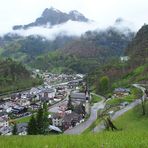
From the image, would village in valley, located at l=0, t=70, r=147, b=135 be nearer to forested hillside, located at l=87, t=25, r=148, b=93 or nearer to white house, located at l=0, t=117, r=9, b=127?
white house, located at l=0, t=117, r=9, b=127

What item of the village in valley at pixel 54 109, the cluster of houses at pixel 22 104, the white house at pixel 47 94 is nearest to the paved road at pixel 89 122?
the village in valley at pixel 54 109

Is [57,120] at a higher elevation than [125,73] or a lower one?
lower

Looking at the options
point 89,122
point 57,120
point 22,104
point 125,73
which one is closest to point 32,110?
point 22,104

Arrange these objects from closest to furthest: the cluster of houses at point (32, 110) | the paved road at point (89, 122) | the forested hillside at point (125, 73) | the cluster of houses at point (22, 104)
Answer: the paved road at point (89, 122), the cluster of houses at point (32, 110), the cluster of houses at point (22, 104), the forested hillside at point (125, 73)

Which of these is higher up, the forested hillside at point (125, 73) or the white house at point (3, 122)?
the forested hillside at point (125, 73)

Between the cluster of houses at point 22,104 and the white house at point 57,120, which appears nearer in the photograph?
the white house at point 57,120

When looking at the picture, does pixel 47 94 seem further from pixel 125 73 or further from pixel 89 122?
pixel 89 122

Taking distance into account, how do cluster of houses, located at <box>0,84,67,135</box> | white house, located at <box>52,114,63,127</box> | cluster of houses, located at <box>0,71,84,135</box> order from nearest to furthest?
1. cluster of houses, located at <box>0,71,84,135</box>
2. white house, located at <box>52,114,63,127</box>
3. cluster of houses, located at <box>0,84,67,135</box>

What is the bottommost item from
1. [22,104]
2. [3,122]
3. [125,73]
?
[22,104]

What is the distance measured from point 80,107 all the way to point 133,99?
60.0ft

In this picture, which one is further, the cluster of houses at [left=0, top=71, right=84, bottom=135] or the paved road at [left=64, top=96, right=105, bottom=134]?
the cluster of houses at [left=0, top=71, right=84, bottom=135]

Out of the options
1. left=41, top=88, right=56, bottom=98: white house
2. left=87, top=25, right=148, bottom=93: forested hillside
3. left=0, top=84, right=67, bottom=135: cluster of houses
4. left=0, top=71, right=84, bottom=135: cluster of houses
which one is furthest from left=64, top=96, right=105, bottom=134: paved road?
left=41, top=88, right=56, bottom=98: white house

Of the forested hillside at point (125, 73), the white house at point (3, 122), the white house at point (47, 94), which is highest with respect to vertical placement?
the forested hillside at point (125, 73)

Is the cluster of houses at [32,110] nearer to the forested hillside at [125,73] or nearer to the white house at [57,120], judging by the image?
the white house at [57,120]
